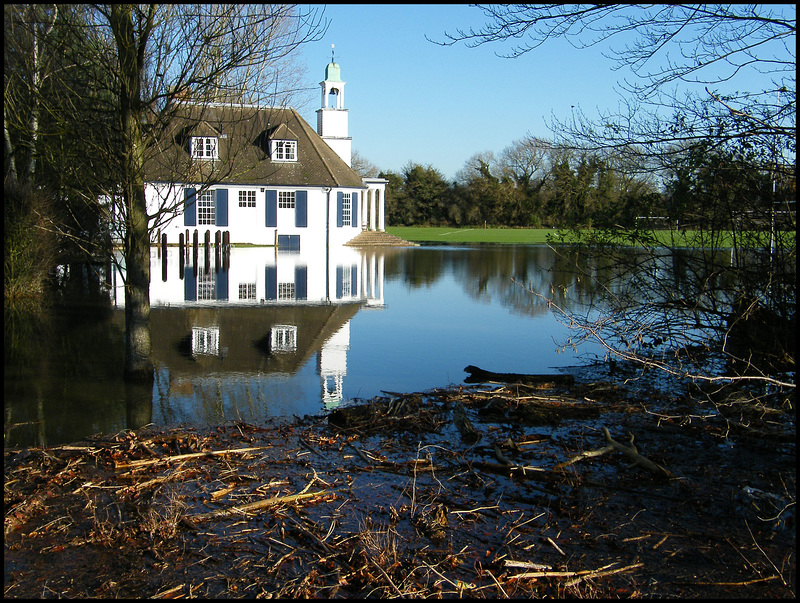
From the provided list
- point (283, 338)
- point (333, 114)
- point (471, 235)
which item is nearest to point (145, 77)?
point (283, 338)

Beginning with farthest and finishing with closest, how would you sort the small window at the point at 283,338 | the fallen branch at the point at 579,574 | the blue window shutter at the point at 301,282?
the blue window shutter at the point at 301,282 < the small window at the point at 283,338 < the fallen branch at the point at 579,574

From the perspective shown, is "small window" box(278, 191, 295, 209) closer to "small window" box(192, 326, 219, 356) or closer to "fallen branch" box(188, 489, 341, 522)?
"small window" box(192, 326, 219, 356)

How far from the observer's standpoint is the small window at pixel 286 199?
31969 millimetres

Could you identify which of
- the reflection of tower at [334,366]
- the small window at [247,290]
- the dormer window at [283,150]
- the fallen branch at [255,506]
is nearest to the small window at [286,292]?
the small window at [247,290]

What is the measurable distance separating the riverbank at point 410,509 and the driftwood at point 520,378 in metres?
1.39

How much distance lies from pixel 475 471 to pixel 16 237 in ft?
36.4

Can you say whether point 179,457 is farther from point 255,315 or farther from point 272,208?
point 272,208

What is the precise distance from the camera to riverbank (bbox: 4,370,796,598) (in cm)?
342

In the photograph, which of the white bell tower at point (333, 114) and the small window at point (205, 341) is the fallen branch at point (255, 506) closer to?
→ the small window at point (205, 341)

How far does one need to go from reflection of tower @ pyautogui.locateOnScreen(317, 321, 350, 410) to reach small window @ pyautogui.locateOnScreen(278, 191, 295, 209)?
70.3 ft

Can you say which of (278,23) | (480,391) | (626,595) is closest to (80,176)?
(278,23)

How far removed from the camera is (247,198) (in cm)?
3159

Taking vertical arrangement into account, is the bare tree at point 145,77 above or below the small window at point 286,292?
above

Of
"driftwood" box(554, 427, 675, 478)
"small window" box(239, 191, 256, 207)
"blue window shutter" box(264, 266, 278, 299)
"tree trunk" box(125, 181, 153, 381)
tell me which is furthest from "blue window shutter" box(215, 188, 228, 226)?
"driftwood" box(554, 427, 675, 478)
